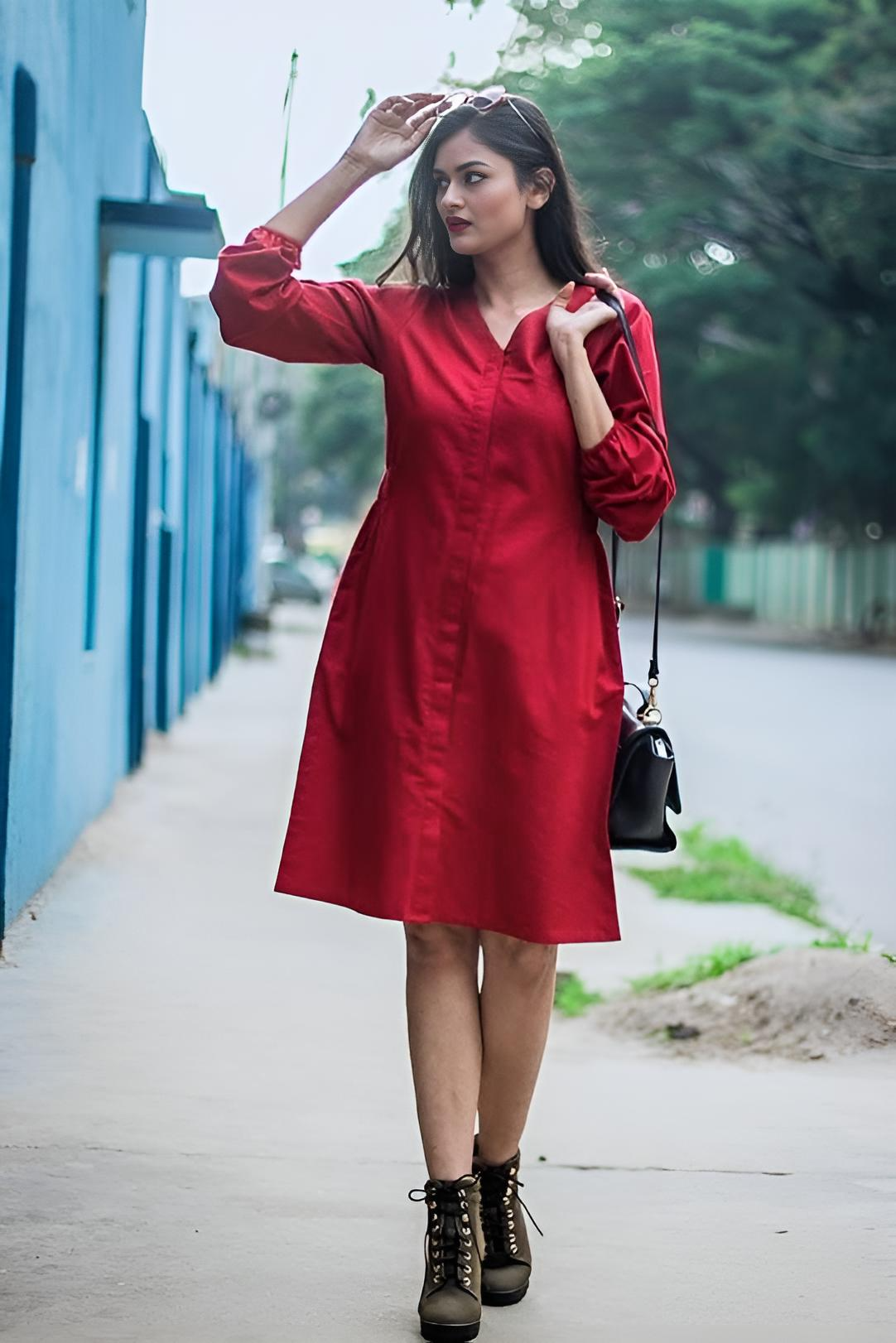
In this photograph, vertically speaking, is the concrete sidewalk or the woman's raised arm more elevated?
the woman's raised arm

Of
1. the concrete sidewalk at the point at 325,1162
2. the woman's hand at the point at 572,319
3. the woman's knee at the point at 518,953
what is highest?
the woman's hand at the point at 572,319

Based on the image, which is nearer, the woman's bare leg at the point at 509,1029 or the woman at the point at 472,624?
the woman at the point at 472,624

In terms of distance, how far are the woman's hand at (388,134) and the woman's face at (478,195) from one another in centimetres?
6

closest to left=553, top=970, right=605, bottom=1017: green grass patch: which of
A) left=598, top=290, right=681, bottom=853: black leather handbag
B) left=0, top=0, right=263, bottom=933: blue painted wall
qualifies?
left=0, top=0, right=263, bottom=933: blue painted wall

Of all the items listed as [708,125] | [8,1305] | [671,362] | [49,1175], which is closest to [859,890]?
[49,1175]

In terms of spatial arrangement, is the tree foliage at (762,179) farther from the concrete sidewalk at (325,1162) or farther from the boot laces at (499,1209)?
the boot laces at (499,1209)

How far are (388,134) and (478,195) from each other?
7.1 inches

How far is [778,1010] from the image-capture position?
16.3ft

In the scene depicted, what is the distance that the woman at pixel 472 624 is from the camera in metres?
2.78

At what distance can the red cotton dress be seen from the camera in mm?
2777

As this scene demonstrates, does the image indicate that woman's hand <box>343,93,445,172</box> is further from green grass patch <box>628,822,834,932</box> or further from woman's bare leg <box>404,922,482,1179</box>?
green grass patch <box>628,822,834,932</box>

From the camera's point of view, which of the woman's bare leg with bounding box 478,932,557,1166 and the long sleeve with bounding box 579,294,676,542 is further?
the woman's bare leg with bounding box 478,932,557,1166

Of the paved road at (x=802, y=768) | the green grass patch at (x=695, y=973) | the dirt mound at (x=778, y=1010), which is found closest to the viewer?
the dirt mound at (x=778, y=1010)

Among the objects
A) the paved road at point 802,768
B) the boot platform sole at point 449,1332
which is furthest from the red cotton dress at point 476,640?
the paved road at point 802,768
